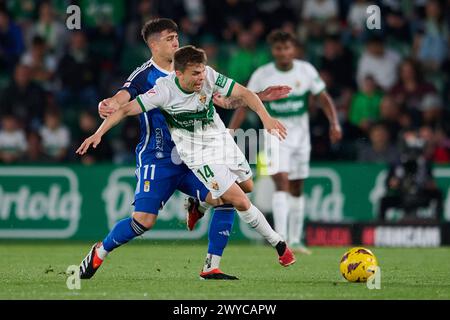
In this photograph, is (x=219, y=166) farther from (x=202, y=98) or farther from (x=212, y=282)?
(x=212, y=282)

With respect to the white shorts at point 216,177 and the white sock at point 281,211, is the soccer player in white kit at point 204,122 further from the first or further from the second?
the white sock at point 281,211

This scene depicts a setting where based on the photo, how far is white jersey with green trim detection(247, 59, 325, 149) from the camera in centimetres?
1361

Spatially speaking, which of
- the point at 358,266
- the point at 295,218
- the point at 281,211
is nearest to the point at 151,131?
the point at 358,266

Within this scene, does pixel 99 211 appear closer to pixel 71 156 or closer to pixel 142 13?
pixel 71 156

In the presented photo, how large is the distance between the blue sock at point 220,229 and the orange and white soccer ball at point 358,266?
1101mm

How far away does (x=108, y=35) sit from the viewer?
61.1 feet

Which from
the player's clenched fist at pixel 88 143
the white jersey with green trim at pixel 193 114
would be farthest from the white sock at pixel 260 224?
the player's clenched fist at pixel 88 143

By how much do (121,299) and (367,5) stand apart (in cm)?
1176

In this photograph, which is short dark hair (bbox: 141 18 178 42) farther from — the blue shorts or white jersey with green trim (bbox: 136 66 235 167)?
the blue shorts

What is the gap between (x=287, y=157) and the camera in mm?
13672
